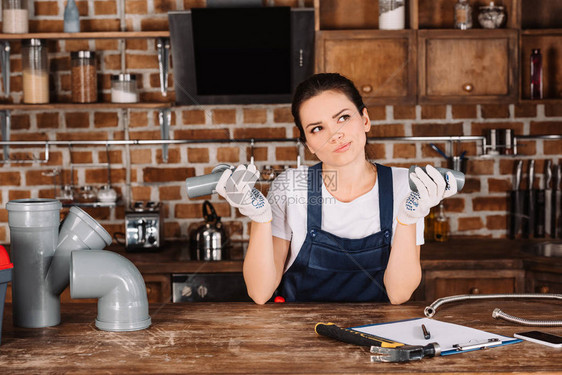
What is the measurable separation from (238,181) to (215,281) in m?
1.28

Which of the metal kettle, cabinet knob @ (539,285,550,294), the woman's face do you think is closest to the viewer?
the woman's face

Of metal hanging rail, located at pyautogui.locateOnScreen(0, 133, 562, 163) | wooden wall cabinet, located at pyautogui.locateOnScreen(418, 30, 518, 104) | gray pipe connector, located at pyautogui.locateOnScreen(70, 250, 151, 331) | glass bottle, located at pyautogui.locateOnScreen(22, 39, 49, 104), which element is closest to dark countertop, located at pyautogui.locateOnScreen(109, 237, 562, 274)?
metal hanging rail, located at pyautogui.locateOnScreen(0, 133, 562, 163)

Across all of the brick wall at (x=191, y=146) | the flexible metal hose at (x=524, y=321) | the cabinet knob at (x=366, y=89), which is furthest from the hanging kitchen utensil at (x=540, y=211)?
the flexible metal hose at (x=524, y=321)

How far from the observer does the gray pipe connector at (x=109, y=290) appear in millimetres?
1447

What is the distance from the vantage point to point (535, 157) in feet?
10.9

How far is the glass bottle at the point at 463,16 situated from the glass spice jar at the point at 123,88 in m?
1.59

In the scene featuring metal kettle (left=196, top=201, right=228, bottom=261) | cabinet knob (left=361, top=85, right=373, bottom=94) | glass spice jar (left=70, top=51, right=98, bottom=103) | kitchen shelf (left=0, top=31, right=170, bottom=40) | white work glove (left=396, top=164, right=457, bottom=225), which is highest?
kitchen shelf (left=0, top=31, right=170, bottom=40)

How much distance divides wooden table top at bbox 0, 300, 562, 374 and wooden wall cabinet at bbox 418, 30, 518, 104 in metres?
1.52

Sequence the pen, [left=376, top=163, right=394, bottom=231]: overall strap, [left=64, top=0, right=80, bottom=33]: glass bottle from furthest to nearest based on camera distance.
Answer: [left=64, top=0, right=80, bottom=33]: glass bottle < [left=376, top=163, right=394, bottom=231]: overall strap < the pen

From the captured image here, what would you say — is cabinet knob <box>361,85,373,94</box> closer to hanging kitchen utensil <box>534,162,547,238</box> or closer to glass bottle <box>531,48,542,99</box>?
glass bottle <box>531,48,542,99</box>

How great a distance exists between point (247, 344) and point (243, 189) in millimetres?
436

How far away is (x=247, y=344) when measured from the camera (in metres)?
1.32

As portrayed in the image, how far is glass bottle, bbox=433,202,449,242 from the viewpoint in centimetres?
320

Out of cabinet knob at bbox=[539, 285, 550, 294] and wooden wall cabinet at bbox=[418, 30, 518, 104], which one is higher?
wooden wall cabinet at bbox=[418, 30, 518, 104]
